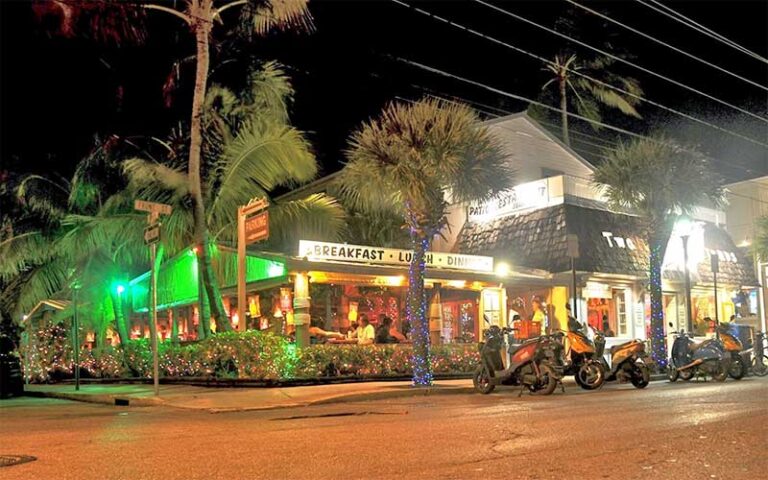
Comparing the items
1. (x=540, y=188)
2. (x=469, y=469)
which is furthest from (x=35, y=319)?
(x=469, y=469)

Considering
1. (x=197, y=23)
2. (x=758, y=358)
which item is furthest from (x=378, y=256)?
(x=758, y=358)

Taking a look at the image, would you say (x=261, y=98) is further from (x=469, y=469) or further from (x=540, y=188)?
(x=469, y=469)

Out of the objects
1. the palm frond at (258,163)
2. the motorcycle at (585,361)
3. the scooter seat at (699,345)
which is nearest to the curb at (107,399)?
the palm frond at (258,163)

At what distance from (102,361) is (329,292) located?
706cm

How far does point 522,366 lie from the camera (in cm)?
1429

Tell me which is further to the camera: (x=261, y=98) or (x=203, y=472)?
(x=261, y=98)

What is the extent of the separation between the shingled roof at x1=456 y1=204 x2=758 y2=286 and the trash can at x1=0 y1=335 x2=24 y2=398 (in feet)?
46.2

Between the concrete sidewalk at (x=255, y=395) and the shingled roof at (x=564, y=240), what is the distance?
25.2 ft

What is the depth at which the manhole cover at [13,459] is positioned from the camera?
7.39 m

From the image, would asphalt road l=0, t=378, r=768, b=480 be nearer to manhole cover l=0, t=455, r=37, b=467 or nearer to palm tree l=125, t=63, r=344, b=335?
manhole cover l=0, t=455, r=37, b=467

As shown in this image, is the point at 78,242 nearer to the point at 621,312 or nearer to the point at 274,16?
the point at 274,16

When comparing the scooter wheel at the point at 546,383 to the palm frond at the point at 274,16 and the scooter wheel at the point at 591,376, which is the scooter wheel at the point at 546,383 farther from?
the palm frond at the point at 274,16

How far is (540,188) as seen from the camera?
82.4 ft

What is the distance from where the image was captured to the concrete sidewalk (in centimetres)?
1334
